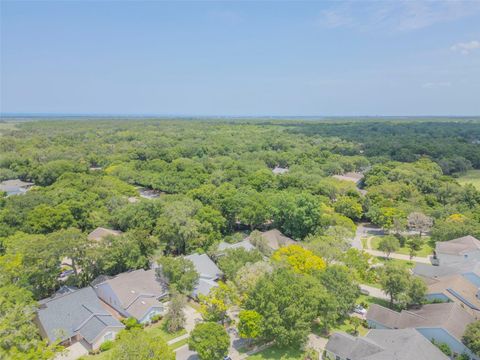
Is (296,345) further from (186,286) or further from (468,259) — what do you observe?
(468,259)

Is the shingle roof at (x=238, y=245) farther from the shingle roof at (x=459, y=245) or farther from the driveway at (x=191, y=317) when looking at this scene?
the shingle roof at (x=459, y=245)

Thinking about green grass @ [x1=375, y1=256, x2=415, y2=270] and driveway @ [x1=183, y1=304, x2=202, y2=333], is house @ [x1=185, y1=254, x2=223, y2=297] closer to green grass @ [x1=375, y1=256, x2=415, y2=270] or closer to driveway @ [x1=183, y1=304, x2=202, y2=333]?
driveway @ [x1=183, y1=304, x2=202, y2=333]

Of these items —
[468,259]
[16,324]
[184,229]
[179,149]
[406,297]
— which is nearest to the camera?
[16,324]

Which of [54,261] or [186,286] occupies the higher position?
[54,261]

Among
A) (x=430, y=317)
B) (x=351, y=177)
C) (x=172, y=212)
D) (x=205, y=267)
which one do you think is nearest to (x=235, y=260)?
(x=205, y=267)

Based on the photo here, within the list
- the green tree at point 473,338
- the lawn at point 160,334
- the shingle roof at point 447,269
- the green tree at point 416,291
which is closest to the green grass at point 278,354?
the lawn at point 160,334

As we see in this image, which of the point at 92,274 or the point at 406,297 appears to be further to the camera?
the point at 92,274

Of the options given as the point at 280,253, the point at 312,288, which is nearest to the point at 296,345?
the point at 312,288

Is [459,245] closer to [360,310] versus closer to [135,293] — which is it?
[360,310]
